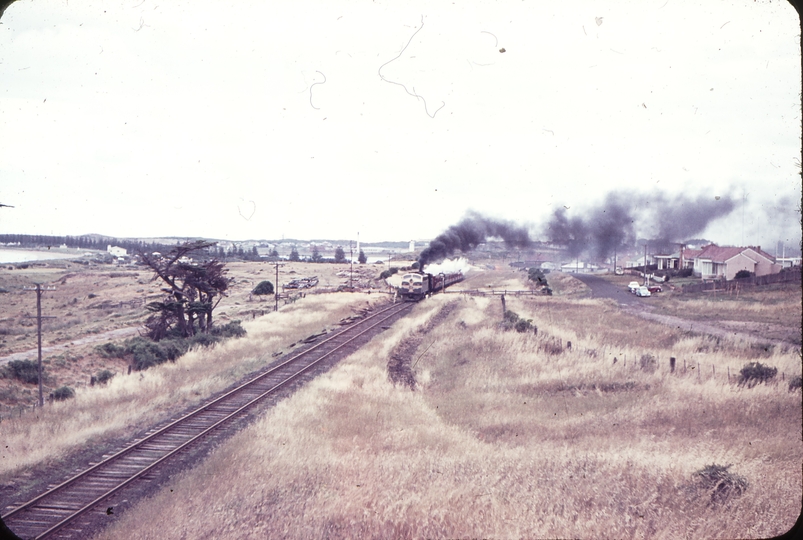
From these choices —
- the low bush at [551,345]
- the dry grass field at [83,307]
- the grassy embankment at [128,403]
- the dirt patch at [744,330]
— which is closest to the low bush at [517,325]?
the low bush at [551,345]

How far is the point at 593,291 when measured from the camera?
178 feet

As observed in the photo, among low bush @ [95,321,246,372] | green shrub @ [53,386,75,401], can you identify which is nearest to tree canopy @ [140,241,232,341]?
low bush @ [95,321,246,372]

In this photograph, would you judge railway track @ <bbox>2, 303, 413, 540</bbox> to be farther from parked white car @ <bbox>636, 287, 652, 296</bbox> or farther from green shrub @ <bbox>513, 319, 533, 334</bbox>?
parked white car @ <bbox>636, 287, 652, 296</bbox>

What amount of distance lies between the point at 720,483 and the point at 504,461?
146 inches

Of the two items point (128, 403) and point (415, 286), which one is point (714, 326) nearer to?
point (415, 286)

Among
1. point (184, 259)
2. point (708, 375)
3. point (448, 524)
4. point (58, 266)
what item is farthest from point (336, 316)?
point (58, 266)

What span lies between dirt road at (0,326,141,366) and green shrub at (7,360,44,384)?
13.4 feet

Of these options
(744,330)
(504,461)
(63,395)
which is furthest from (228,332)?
(744,330)

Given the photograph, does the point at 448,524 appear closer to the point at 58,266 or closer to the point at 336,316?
the point at 336,316

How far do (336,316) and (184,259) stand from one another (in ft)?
40.6

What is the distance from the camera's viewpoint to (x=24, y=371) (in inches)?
920

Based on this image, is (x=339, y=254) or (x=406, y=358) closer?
(x=406, y=358)

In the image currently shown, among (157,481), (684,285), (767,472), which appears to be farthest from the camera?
(684,285)

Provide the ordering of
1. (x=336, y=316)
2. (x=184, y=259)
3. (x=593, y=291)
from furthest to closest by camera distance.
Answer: (x=593, y=291), (x=336, y=316), (x=184, y=259)
